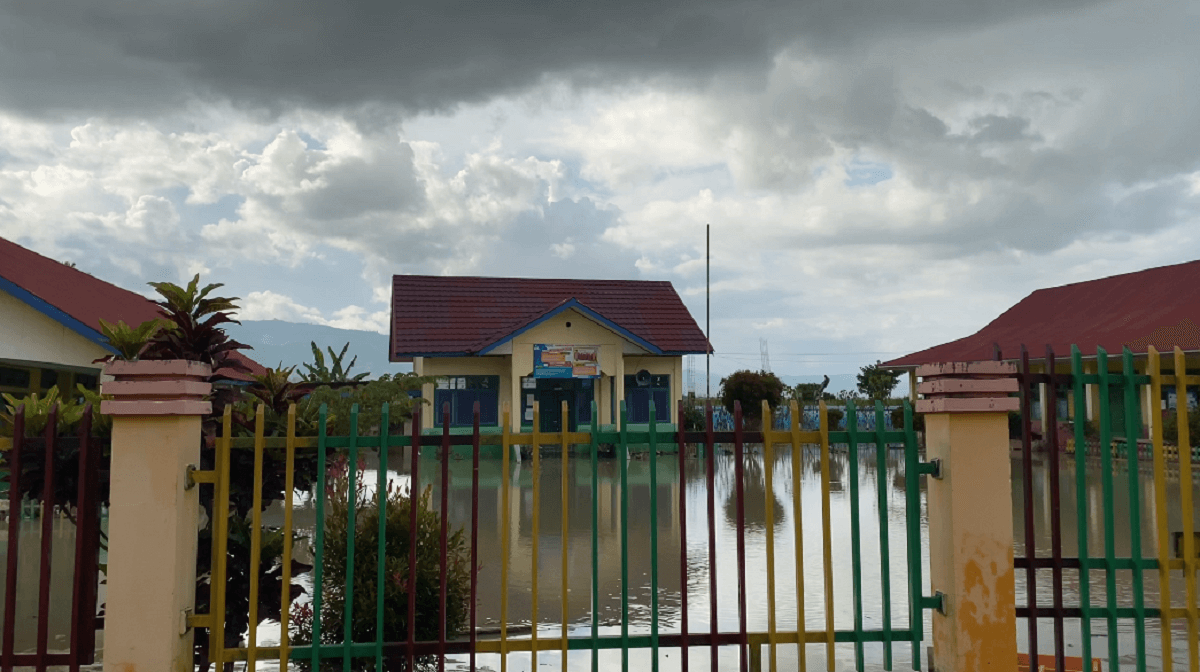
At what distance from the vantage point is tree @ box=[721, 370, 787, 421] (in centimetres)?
3397

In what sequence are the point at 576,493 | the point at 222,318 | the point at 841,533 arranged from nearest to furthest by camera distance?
the point at 222,318
the point at 841,533
the point at 576,493

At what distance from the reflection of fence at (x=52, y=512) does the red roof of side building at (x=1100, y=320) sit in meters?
21.4

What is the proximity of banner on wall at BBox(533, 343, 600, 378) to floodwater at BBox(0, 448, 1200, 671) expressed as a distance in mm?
7901

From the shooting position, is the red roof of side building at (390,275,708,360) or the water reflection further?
the red roof of side building at (390,275,708,360)

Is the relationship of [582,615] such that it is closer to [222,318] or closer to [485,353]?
[222,318]

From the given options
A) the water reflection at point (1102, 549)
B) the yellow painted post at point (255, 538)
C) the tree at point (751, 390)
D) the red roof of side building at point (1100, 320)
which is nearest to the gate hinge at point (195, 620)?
the yellow painted post at point (255, 538)

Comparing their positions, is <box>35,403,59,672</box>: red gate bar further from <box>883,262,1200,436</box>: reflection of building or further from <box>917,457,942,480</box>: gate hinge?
<box>883,262,1200,436</box>: reflection of building

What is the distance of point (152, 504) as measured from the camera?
176 inches

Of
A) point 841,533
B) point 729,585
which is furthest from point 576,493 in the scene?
point 729,585

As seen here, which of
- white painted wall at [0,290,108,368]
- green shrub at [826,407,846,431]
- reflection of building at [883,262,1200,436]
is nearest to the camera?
white painted wall at [0,290,108,368]

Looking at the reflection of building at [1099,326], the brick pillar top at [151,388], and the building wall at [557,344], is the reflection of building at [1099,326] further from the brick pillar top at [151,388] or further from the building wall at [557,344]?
the brick pillar top at [151,388]

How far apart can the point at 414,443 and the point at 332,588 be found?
2916mm

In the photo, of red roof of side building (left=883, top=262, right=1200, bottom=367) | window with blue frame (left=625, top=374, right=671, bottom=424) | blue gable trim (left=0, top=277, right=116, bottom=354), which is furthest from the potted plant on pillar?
window with blue frame (left=625, top=374, right=671, bottom=424)

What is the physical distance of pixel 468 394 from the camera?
97.4ft
